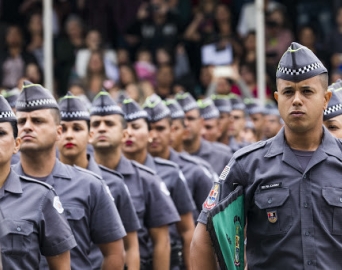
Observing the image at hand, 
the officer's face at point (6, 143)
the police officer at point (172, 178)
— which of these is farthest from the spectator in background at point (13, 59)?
the officer's face at point (6, 143)

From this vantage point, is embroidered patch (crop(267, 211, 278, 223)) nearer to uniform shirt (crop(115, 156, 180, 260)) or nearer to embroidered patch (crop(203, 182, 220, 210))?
embroidered patch (crop(203, 182, 220, 210))

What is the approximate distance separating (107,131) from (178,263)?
5.58 ft

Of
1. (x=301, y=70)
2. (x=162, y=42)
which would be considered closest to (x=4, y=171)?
(x=301, y=70)

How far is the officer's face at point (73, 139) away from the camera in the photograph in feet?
30.6

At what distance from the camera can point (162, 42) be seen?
→ 67.8ft

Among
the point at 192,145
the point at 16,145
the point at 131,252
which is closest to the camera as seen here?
the point at 16,145

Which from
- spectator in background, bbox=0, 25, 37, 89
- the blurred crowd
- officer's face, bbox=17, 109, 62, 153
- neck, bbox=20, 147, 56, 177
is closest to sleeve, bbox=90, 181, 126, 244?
neck, bbox=20, 147, 56, 177

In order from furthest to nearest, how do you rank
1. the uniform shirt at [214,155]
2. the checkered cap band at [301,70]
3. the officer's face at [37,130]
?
1. the uniform shirt at [214,155]
2. the officer's face at [37,130]
3. the checkered cap band at [301,70]

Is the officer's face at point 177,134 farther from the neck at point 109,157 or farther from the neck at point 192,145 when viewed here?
the neck at point 109,157

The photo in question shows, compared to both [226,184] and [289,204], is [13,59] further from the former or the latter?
[289,204]

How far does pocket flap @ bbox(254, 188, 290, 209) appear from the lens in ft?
20.6

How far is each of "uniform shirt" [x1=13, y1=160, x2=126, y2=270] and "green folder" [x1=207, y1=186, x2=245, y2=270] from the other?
5.90 ft

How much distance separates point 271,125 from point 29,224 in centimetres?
1233

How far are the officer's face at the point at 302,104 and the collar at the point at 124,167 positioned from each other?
3.78 meters
